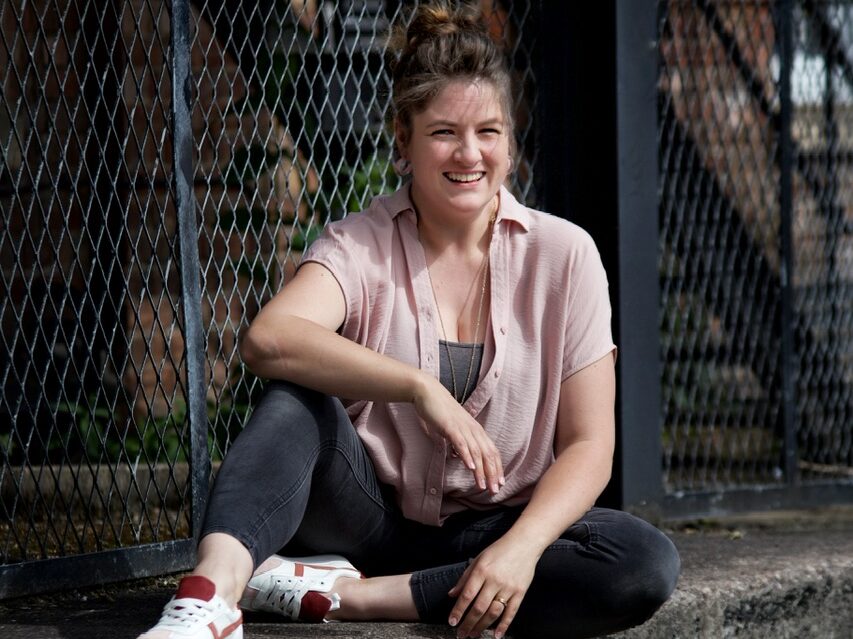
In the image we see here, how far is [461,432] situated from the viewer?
7.91 feet

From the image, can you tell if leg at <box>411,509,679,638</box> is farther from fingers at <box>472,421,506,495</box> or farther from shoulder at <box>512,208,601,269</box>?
shoulder at <box>512,208,601,269</box>

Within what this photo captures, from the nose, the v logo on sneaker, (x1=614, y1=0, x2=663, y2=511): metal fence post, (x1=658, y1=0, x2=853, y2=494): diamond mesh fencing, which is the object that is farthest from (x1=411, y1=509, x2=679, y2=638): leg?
(x1=658, y1=0, x2=853, y2=494): diamond mesh fencing

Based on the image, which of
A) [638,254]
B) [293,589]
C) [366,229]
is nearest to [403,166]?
[366,229]

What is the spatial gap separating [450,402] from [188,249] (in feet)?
3.58

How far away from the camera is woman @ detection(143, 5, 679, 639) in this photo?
2.45m

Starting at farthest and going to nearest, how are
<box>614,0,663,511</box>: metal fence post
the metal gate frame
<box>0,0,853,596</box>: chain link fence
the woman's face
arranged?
<box>614,0,663,511</box>: metal fence post, <box>0,0,853,596</box>: chain link fence, the metal gate frame, the woman's face

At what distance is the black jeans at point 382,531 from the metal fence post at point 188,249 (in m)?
0.61

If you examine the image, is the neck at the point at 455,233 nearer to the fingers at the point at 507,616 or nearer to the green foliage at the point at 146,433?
the fingers at the point at 507,616

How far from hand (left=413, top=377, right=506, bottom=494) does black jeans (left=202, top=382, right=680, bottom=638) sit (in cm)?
22

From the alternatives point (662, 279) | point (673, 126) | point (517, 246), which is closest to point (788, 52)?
point (673, 126)

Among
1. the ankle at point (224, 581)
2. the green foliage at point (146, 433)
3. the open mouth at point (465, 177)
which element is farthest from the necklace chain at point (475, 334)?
the green foliage at point (146, 433)

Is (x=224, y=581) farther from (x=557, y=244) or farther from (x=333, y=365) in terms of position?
(x=557, y=244)

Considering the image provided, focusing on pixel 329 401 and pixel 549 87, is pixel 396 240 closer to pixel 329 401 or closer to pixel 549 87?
pixel 329 401

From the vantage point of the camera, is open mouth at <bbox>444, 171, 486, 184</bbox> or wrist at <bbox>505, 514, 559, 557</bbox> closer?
wrist at <bbox>505, 514, 559, 557</bbox>
